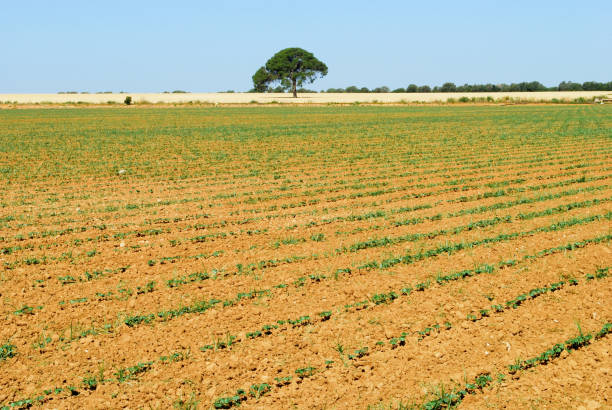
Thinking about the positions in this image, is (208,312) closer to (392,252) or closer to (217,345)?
(217,345)

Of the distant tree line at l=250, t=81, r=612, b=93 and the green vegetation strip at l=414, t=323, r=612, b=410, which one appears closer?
the green vegetation strip at l=414, t=323, r=612, b=410

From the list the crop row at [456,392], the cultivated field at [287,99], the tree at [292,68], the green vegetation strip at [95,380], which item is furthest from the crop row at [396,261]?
the tree at [292,68]

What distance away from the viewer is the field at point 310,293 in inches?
197

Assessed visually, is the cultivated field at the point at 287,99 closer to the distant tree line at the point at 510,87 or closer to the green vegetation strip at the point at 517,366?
the distant tree line at the point at 510,87

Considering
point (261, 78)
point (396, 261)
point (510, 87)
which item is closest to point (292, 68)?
point (261, 78)

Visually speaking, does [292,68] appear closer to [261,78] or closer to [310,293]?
[261,78]

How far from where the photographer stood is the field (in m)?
5.01

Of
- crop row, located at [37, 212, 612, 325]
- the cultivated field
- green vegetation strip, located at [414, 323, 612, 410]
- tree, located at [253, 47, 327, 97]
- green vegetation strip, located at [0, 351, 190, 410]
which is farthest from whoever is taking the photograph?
tree, located at [253, 47, 327, 97]

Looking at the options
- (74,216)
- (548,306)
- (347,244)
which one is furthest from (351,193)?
(548,306)

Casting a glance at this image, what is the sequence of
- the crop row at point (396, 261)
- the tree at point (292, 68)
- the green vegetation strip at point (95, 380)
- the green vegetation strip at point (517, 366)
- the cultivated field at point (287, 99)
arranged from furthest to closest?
1. the tree at point (292, 68)
2. the cultivated field at point (287, 99)
3. the crop row at point (396, 261)
4. the green vegetation strip at point (95, 380)
5. the green vegetation strip at point (517, 366)

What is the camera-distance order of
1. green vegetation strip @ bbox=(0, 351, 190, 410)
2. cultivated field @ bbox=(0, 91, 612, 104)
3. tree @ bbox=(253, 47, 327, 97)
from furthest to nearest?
1. tree @ bbox=(253, 47, 327, 97)
2. cultivated field @ bbox=(0, 91, 612, 104)
3. green vegetation strip @ bbox=(0, 351, 190, 410)

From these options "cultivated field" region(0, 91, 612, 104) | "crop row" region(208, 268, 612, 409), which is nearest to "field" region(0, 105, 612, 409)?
"crop row" region(208, 268, 612, 409)

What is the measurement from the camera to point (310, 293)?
23.3ft

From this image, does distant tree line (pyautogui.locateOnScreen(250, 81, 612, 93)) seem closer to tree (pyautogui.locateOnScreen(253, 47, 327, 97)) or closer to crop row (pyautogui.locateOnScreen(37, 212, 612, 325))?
tree (pyautogui.locateOnScreen(253, 47, 327, 97))
